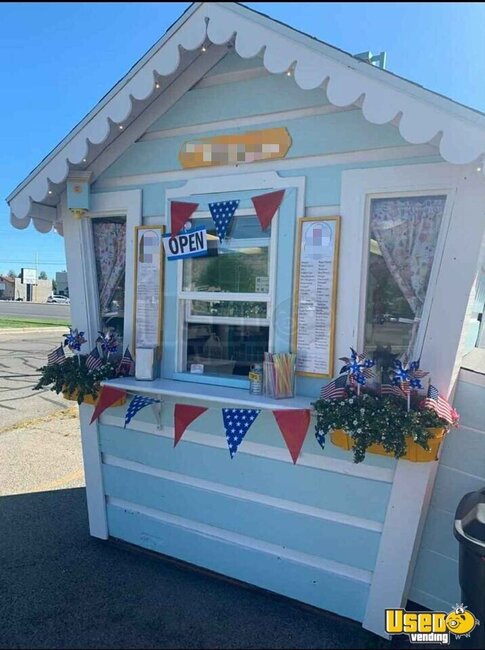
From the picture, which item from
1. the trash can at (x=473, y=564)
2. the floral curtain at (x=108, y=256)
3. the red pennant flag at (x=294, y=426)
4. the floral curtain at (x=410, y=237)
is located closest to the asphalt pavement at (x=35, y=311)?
the floral curtain at (x=108, y=256)

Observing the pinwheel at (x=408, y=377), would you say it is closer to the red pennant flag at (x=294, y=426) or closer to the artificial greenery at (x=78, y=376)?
the red pennant flag at (x=294, y=426)

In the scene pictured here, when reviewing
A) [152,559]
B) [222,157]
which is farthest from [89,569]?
[222,157]

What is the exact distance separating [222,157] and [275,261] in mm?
867

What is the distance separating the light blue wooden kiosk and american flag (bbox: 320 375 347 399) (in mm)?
140

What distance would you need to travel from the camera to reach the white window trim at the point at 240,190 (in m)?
2.81

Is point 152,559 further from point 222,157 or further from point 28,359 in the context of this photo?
point 28,359

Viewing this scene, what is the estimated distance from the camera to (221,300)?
3137 millimetres

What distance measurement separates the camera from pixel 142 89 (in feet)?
9.32

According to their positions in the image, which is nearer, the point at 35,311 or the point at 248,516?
the point at 248,516

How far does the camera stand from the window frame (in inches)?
114

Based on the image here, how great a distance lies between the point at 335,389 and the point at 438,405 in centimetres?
56

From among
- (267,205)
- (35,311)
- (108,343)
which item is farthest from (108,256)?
(35,311)

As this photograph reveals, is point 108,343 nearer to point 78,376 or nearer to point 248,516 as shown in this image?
point 78,376

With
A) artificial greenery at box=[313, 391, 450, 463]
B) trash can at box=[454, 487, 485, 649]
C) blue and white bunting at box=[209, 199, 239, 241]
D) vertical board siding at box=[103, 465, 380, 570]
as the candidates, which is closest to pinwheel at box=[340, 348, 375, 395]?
artificial greenery at box=[313, 391, 450, 463]
